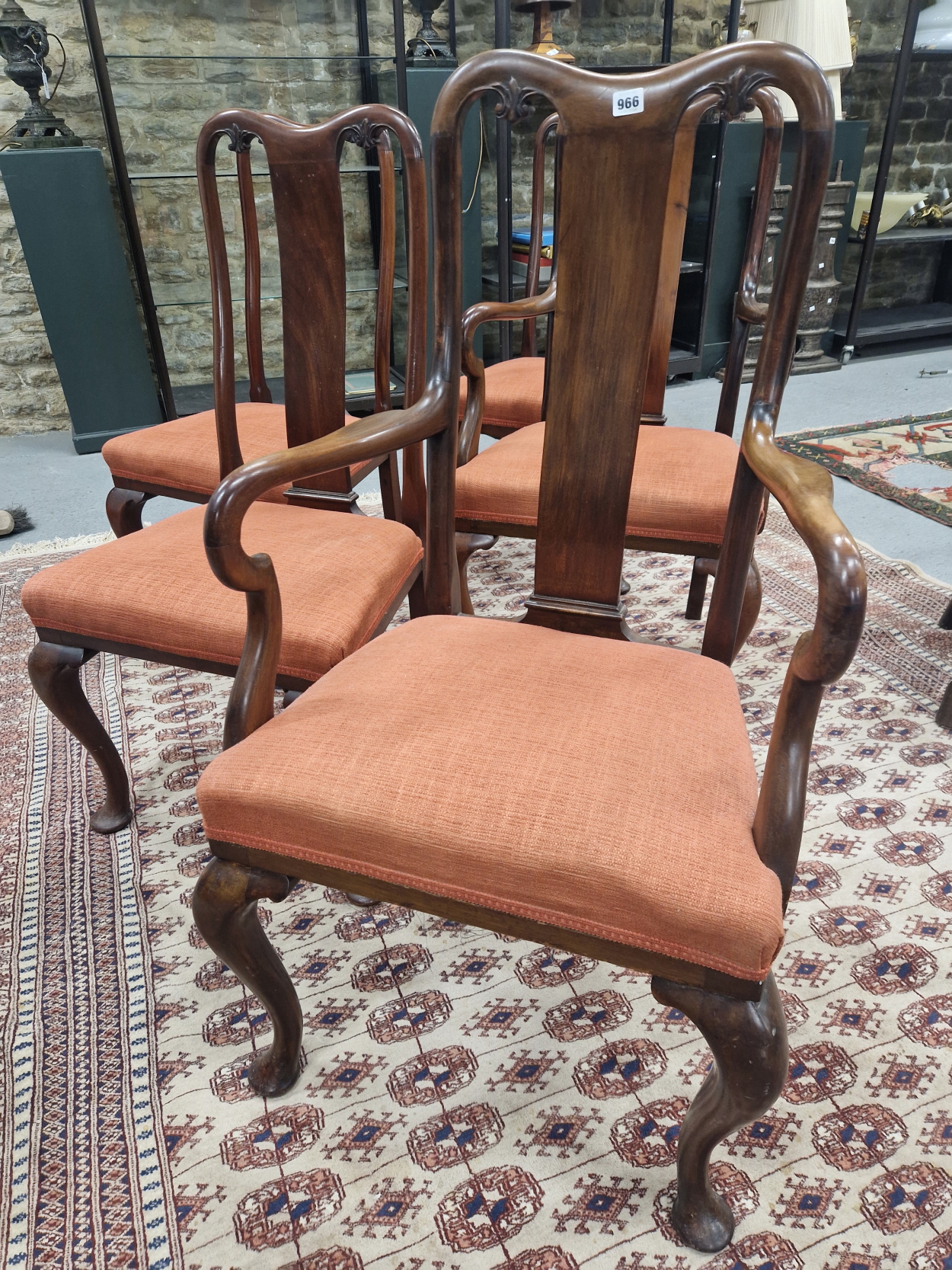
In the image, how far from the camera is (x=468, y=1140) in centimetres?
101

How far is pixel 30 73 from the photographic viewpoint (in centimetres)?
288

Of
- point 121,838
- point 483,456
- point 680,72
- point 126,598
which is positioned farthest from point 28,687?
point 680,72

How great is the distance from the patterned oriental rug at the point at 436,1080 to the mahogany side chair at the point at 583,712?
10cm

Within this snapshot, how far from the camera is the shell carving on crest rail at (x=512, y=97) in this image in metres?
0.98

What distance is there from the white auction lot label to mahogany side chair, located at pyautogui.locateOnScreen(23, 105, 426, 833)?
531 mm

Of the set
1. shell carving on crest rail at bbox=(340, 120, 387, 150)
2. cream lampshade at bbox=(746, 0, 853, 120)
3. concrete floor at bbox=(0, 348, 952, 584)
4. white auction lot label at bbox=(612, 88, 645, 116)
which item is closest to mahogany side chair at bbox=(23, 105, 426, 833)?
shell carving on crest rail at bbox=(340, 120, 387, 150)

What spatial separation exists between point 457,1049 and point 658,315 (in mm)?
1340

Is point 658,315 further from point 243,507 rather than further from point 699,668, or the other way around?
point 243,507

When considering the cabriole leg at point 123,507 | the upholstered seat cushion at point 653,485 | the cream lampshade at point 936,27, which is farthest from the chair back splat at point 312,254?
the cream lampshade at point 936,27

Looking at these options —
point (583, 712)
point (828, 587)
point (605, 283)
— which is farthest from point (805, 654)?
point (605, 283)

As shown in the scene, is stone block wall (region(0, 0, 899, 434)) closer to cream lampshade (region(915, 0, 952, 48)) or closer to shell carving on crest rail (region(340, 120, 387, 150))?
shell carving on crest rail (region(340, 120, 387, 150))

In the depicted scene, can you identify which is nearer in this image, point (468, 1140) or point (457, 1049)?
point (468, 1140)

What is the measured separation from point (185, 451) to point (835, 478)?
Answer: 2.35 m

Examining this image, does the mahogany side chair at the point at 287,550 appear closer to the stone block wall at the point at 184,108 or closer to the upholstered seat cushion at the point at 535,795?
the upholstered seat cushion at the point at 535,795
